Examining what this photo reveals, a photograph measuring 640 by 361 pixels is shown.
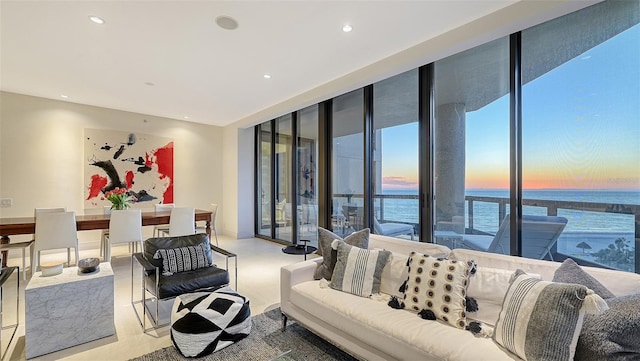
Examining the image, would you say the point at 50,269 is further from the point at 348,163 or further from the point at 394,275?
the point at 348,163

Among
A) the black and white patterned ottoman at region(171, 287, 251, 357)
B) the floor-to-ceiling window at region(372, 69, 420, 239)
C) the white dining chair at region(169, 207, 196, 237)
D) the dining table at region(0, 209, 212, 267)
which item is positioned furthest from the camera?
the white dining chair at region(169, 207, 196, 237)

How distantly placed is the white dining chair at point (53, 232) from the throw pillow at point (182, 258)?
2.16 meters

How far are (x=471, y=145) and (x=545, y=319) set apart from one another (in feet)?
6.98

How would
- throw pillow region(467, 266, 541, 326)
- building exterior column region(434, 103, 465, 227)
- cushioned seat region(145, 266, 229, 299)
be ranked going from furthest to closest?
building exterior column region(434, 103, 465, 227) < cushioned seat region(145, 266, 229, 299) < throw pillow region(467, 266, 541, 326)

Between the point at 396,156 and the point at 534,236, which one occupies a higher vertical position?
the point at 396,156

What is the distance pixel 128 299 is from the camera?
3086mm

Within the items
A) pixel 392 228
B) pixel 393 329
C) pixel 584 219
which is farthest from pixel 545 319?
pixel 392 228

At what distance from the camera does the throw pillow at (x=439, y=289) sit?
5.80 feet

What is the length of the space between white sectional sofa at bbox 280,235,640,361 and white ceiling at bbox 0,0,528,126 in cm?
214

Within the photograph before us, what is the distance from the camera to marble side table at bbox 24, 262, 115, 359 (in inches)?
81.0

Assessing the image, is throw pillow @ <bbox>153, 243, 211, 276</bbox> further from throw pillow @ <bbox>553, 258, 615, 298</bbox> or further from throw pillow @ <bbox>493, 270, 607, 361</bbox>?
throw pillow @ <bbox>553, 258, 615, 298</bbox>

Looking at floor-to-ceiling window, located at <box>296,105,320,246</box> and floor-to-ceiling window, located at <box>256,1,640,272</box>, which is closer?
A: floor-to-ceiling window, located at <box>256,1,640,272</box>

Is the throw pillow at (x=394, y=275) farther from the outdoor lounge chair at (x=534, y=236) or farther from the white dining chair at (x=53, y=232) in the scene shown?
the white dining chair at (x=53, y=232)

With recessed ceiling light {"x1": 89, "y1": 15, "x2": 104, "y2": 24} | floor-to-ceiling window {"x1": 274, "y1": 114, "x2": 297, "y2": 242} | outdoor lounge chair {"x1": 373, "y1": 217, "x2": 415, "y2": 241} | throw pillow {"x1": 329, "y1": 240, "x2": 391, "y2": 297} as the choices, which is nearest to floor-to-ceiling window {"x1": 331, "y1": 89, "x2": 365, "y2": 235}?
outdoor lounge chair {"x1": 373, "y1": 217, "x2": 415, "y2": 241}
